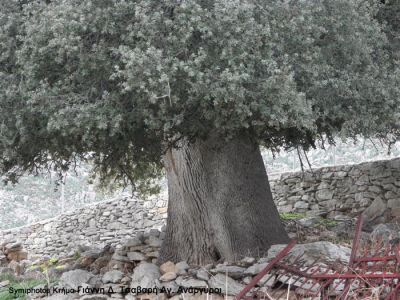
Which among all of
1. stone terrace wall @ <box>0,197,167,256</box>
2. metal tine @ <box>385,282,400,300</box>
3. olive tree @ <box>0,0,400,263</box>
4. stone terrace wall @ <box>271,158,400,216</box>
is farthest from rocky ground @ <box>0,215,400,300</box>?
stone terrace wall @ <box>0,197,167,256</box>

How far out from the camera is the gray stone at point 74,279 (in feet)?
25.1

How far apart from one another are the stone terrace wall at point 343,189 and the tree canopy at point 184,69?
23.4 ft

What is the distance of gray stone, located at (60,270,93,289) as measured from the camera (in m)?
7.65

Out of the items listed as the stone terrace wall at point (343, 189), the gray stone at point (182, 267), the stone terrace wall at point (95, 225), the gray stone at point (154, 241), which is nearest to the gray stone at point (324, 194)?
the stone terrace wall at point (343, 189)

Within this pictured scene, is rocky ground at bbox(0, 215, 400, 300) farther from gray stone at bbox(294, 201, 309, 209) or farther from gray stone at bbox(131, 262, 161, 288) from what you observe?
gray stone at bbox(294, 201, 309, 209)

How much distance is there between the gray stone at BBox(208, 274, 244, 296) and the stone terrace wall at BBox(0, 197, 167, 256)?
9.65 meters

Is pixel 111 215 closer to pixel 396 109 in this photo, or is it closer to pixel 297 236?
pixel 297 236

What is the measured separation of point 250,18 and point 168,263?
13.1 ft

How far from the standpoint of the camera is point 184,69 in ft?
17.4

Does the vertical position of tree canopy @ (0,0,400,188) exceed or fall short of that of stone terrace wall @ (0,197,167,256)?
it exceeds it

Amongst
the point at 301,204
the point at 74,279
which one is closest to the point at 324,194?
the point at 301,204

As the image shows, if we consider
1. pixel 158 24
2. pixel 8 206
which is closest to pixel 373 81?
pixel 158 24

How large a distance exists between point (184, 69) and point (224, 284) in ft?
9.52

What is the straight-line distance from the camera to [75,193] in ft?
71.4
